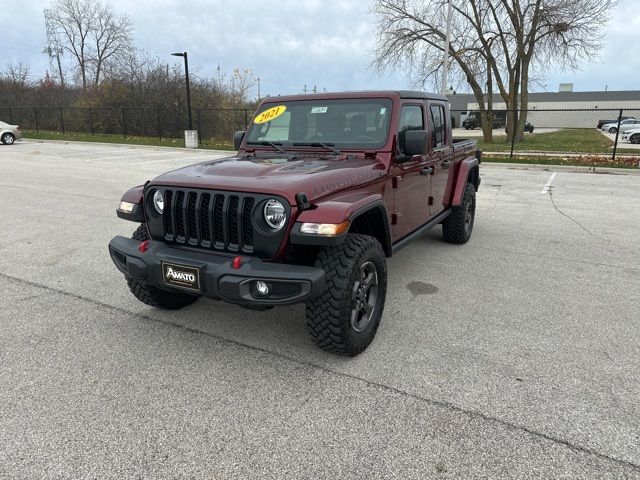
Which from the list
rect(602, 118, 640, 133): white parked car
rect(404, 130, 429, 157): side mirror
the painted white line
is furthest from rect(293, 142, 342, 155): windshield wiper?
rect(602, 118, 640, 133): white parked car

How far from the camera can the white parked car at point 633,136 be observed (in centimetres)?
3095

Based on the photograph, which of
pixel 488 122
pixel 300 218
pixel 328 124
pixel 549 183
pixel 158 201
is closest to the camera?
pixel 300 218

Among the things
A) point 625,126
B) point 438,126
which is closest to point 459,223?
point 438,126

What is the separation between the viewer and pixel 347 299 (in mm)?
2982

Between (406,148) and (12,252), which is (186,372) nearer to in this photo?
(406,148)

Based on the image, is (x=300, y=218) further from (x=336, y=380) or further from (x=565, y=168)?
(x=565, y=168)

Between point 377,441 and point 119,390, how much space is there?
158 cm

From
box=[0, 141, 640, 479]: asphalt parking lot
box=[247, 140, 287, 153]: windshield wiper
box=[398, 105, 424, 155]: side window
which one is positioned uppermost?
box=[398, 105, 424, 155]: side window

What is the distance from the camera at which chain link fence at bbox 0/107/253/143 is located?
29.6 metres

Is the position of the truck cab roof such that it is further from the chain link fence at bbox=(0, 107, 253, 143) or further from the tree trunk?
the chain link fence at bbox=(0, 107, 253, 143)

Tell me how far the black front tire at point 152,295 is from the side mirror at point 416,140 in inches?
85.6

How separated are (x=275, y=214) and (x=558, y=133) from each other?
37.3 m

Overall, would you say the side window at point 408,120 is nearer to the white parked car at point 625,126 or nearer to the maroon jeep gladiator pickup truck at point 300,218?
the maroon jeep gladiator pickup truck at point 300,218

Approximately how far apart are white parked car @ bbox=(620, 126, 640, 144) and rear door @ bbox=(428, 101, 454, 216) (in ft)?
105
